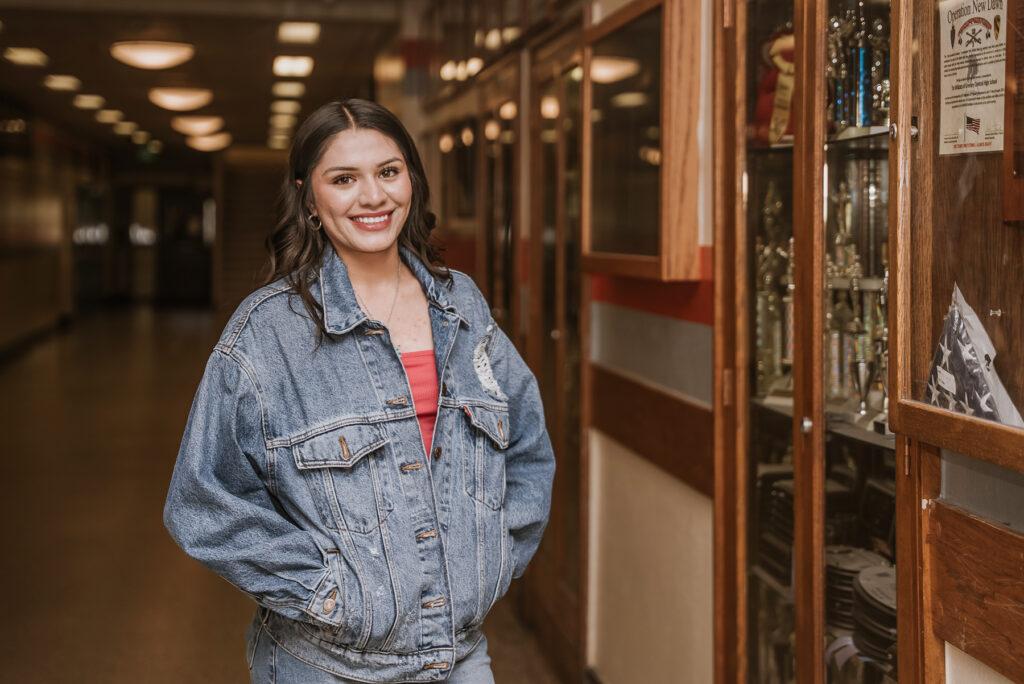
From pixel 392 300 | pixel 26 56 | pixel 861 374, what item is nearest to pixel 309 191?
pixel 392 300

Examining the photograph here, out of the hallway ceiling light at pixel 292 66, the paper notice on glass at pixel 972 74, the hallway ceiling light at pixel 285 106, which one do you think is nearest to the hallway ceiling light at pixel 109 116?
the hallway ceiling light at pixel 285 106

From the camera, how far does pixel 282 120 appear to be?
704 inches

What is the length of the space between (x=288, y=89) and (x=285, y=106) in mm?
2017

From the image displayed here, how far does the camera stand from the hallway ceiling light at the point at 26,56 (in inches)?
422

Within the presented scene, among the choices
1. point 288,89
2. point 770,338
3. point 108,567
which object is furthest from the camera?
point 288,89

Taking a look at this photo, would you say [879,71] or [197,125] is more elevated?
[197,125]

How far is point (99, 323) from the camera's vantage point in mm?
19594

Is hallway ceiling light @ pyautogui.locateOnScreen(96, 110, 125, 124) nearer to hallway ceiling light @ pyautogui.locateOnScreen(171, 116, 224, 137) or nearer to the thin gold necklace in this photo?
hallway ceiling light @ pyautogui.locateOnScreen(171, 116, 224, 137)

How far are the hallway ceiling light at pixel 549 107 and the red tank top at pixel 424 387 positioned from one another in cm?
260

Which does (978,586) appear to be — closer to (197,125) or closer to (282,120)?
(282,120)

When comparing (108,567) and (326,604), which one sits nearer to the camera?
(326,604)

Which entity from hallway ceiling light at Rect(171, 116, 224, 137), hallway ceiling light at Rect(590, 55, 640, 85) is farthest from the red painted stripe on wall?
hallway ceiling light at Rect(171, 116, 224, 137)

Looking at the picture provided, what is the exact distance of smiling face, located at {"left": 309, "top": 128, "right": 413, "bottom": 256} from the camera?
183 centimetres

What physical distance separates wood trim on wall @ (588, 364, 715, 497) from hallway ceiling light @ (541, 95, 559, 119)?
1.07 m
